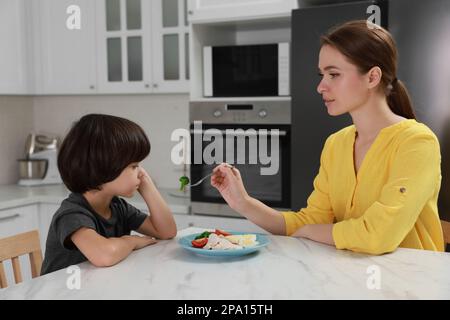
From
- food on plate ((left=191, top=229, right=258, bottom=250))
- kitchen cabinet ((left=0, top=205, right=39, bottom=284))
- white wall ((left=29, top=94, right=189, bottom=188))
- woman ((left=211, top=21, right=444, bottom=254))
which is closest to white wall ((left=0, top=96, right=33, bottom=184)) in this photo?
white wall ((left=29, top=94, right=189, bottom=188))

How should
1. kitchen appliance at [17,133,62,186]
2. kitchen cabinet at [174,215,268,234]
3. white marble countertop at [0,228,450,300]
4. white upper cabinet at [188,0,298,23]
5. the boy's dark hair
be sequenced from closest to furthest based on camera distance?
1. white marble countertop at [0,228,450,300]
2. the boy's dark hair
3. white upper cabinet at [188,0,298,23]
4. kitchen cabinet at [174,215,268,234]
5. kitchen appliance at [17,133,62,186]

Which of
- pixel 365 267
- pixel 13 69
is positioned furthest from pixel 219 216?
pixel 365 267

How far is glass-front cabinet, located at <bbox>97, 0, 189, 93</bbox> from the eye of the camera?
10.8ft

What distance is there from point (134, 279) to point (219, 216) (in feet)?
6.20

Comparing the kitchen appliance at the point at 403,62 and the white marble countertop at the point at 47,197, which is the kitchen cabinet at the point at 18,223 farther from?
the kitchen appliance at the point at 403,62

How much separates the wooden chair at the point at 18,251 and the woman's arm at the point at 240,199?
1.80 ft

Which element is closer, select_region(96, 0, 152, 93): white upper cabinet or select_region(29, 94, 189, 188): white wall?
select_region(96, 0, 152, 93): white upper cabinet

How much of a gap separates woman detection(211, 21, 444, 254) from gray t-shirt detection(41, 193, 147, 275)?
0.29 m

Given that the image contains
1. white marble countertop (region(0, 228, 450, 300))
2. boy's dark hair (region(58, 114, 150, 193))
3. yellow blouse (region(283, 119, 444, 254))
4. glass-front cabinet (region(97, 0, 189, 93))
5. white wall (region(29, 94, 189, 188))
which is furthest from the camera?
white wall (region(29, 94, 189, 188))

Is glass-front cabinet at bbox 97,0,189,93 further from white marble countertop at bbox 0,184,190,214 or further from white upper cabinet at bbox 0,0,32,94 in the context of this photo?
white marble countertop at bbox 0,184,190,214

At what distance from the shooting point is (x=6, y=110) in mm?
3910

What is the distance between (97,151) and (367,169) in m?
0.75

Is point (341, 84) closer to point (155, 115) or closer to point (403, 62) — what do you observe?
point (403, 62)

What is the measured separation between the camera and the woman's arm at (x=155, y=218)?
1.69m
